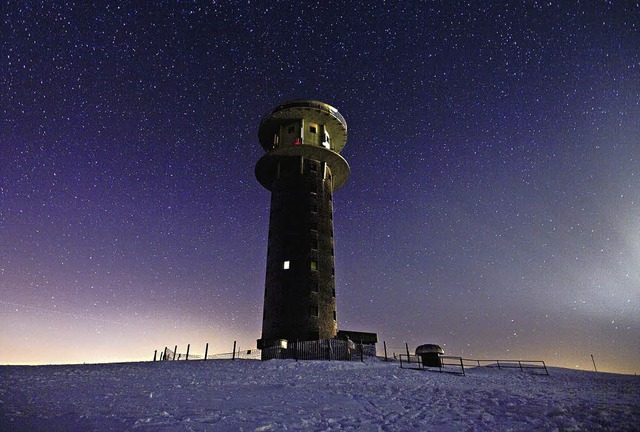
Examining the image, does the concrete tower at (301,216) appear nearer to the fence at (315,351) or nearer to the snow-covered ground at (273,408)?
the fence at (315,351)

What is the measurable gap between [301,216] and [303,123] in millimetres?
12106

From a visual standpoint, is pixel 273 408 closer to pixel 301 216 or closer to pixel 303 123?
pixel 301 216

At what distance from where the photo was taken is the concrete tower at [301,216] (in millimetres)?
33031

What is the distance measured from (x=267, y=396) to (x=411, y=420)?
4732 millimetres

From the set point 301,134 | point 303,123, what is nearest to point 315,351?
point 301,134

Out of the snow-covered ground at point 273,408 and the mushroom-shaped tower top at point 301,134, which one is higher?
the mushroom-shaped tower top at point 301,134

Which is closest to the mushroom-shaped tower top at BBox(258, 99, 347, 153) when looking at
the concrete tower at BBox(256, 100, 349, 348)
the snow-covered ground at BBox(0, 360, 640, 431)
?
the concrete tower at BBox(256, 100, 349, 348)

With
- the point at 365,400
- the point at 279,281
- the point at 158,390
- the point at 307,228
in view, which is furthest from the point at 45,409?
the point at 307,228

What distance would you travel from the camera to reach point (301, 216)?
122ft

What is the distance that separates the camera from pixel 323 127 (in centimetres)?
4297

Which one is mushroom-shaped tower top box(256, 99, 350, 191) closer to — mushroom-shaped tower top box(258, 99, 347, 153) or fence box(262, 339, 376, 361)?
mushroom-shaped tower top box(258, 99, 347, 153)

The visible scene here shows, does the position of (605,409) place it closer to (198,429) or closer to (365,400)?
(365,400)

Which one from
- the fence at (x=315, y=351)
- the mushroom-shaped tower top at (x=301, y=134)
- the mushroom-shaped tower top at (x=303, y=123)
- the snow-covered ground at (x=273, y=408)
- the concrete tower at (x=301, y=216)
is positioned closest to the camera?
the snow-covered ground at (x=273, y=408)

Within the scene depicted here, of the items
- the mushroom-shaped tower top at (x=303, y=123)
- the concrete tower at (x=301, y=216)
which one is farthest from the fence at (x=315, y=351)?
the mushroom-shaped tower top at (x=303, y=123)
